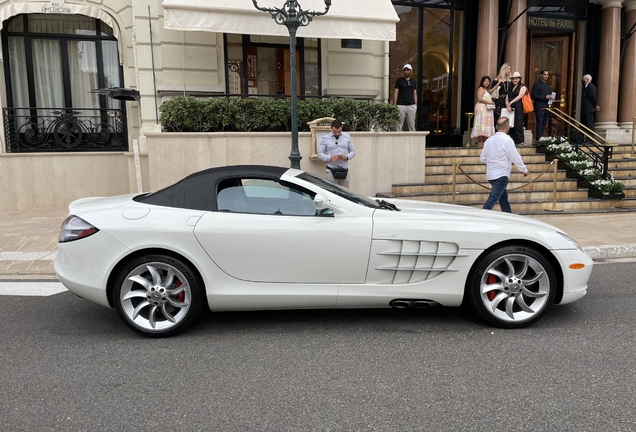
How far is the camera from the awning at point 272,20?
10.1 meters

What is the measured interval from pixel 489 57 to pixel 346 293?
39.5 ft

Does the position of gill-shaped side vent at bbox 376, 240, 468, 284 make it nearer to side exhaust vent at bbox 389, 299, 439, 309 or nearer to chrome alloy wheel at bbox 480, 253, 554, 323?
side exhaust vent at bbox 389, 299, 439, 309

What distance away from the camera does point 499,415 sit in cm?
298

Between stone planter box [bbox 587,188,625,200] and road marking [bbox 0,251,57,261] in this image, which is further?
stone planter box [bbox 587,188,625,200]

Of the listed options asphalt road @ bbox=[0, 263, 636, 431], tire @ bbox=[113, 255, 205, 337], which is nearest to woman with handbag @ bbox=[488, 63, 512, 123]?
asphalt road @ bbox=[0, 263, 636, 431]

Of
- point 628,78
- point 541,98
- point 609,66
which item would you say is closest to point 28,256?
point 541,98

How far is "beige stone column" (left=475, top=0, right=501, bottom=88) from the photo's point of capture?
1415 centimetres

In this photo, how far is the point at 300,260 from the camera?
419 centimetres

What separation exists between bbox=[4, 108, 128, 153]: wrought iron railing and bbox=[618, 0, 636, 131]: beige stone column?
14690 mm

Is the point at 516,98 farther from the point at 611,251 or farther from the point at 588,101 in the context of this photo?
the point at 611,251

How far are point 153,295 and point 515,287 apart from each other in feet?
9.85

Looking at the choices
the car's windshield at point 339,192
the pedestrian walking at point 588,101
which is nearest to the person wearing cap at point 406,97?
the pedestrian walking at point 588,101

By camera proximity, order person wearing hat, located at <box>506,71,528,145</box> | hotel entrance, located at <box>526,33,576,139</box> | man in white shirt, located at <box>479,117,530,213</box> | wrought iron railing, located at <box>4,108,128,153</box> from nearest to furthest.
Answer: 1. man in white shirt, located at <box>479,117,530,213</box>
2. wrought iron railing, located at <box>4,108,128,153</box>
3. person wearing hat, located at <box>506,71,528,145</box>
4. hotel entrance, located at <box>526,33,576,139</box>

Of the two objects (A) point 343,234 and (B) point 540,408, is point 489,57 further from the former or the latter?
(B) point 540,408
